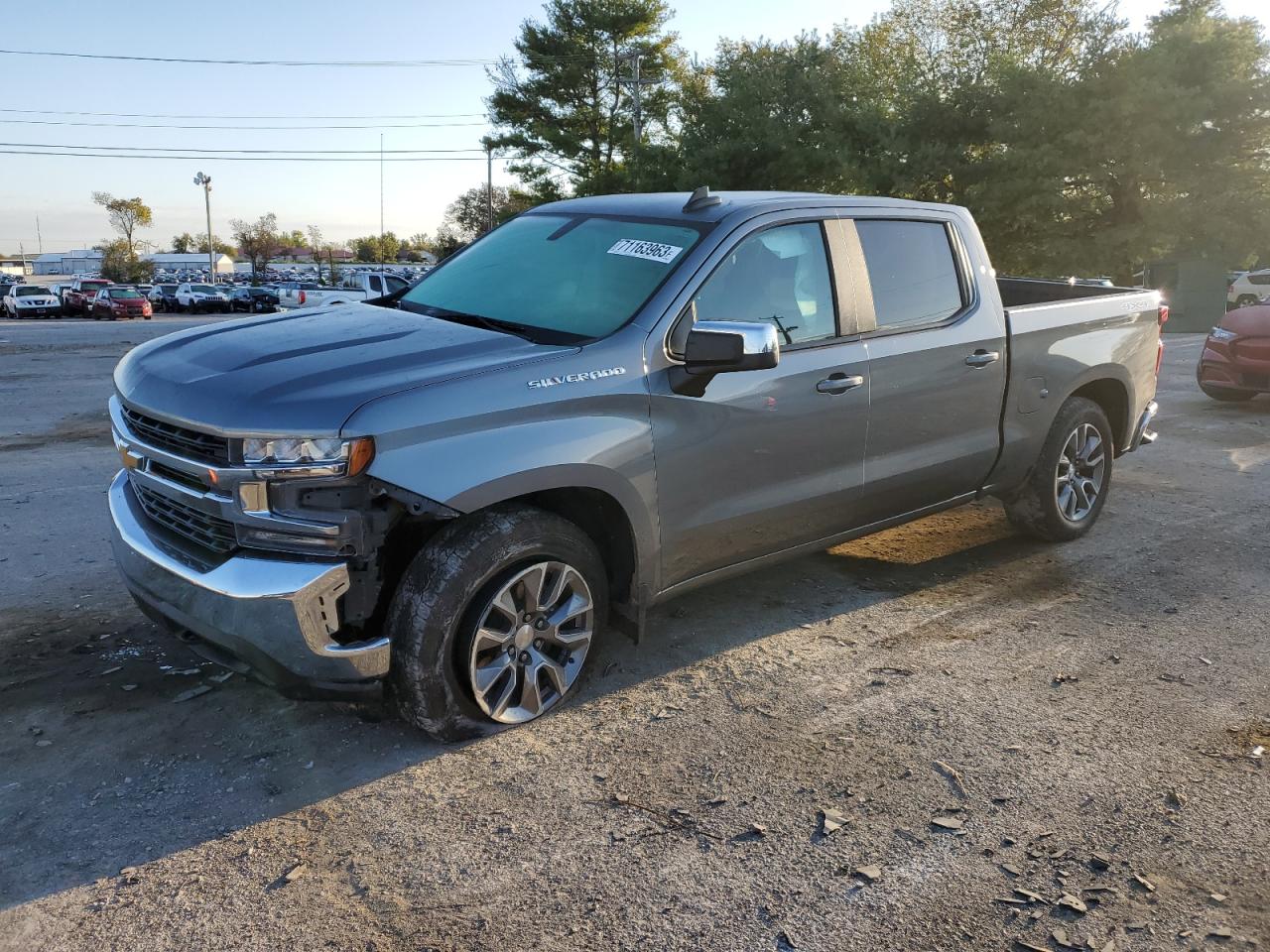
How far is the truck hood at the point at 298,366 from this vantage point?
124 inches

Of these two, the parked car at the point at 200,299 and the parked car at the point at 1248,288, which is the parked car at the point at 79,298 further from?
the parked car at the point at 1248,288

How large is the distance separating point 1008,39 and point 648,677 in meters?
49.5

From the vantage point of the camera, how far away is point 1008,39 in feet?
151

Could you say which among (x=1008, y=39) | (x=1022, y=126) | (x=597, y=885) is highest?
(x=1008, y=39)

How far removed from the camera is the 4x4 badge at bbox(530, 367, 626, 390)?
347cm

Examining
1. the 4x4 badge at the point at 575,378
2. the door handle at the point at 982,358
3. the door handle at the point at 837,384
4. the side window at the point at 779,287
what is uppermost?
the side window at the point at 779,287

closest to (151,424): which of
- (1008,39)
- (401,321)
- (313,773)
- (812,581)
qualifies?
(401,321)

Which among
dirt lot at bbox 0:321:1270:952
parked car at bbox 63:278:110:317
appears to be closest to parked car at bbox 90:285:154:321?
parked car at bbox 63:278:110:317

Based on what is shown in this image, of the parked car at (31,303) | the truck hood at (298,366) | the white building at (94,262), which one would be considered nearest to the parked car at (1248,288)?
the truck hood at (298,366)

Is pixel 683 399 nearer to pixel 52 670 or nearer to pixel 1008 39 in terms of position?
pixel 52 670

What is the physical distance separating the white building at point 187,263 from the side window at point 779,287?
128 meters

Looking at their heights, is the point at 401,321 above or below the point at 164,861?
above

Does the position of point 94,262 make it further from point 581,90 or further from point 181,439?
point 181,439

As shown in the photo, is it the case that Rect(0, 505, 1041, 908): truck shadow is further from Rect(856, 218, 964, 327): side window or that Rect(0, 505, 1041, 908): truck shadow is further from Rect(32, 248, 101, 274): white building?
Rect(32, 248, 101, 274): white building
